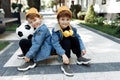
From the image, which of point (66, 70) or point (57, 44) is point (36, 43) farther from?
point (66, 70)

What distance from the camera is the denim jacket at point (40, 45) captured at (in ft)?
15.7

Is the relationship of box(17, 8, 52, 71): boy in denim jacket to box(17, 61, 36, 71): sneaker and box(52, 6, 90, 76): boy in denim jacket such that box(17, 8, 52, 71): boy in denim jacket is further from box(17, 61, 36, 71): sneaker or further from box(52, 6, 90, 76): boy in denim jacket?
box(52, 6, 90, 76): boy in denim jacket

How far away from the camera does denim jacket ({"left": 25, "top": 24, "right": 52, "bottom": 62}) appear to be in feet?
15.7

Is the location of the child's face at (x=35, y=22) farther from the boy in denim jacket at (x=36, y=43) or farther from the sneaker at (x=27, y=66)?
the sneaker at (x=27, y=66)

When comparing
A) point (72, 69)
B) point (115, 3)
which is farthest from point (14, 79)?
point (115, 3)

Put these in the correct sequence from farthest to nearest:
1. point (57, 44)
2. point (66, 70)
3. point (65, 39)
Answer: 1. point (65, 39)
2. point (57, 44)
3. point (66, 70)

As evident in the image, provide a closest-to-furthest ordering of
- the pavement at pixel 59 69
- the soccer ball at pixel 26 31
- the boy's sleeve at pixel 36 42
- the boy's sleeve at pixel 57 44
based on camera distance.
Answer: the pavement at pixel 59 69, the boy's sleeve at pixel 57 44, the boy's sleeve at pixel 36 42, the soccer ball at pixel 26 31

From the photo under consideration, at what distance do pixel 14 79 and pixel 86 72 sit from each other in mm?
1320

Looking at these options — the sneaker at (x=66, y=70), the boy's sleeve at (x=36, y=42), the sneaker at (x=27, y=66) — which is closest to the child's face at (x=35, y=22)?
the boy's sleeve at (x=36, y=42)

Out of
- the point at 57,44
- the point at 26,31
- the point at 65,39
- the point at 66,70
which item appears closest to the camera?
the point at 66,70

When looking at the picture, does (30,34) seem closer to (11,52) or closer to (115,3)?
(11,52)

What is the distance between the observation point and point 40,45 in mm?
4848


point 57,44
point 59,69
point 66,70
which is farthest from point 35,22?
point 66,70

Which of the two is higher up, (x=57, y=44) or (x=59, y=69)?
(x=57, y=44)
